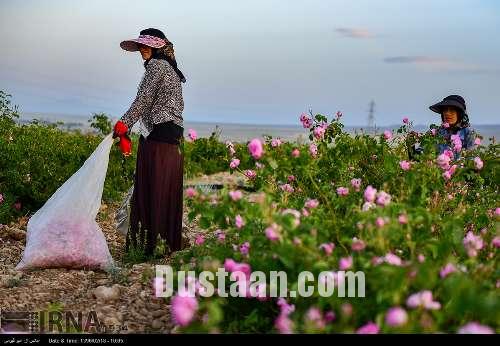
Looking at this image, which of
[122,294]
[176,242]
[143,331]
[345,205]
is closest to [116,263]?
[176,242]

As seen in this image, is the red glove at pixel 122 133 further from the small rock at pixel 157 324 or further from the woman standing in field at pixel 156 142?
the small rock at pixel 157 324

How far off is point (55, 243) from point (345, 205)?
7.75 feet

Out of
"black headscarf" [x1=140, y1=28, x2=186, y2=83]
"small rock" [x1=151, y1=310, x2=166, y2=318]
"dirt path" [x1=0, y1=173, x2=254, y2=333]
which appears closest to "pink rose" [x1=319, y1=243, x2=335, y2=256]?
"dirt path" [x1=0, y1=173, x2=254, y2=333]

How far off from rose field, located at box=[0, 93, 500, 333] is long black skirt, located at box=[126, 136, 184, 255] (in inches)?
8.6

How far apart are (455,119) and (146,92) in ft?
8.57

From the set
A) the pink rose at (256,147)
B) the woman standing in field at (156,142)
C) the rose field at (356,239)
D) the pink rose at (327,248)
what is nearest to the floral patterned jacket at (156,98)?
the woman standing in field at (156,142)

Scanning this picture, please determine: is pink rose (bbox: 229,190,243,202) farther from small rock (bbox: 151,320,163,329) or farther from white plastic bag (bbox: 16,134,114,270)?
white plastic bag (bbox: 16,134,114,270)

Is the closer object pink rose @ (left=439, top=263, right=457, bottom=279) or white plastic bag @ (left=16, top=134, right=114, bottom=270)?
pink rose @ (left=439, top=263, right=457, bottom=279)

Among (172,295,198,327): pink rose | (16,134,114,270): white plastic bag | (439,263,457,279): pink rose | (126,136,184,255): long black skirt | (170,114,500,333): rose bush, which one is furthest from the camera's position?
(126,136,184,255): long black skirt

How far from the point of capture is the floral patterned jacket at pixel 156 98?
5.79m

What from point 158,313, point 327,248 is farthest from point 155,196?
point 327,248

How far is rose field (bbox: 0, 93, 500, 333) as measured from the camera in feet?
9.05

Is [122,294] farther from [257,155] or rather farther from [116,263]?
[257,155]

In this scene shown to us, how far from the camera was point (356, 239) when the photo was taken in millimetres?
3400
